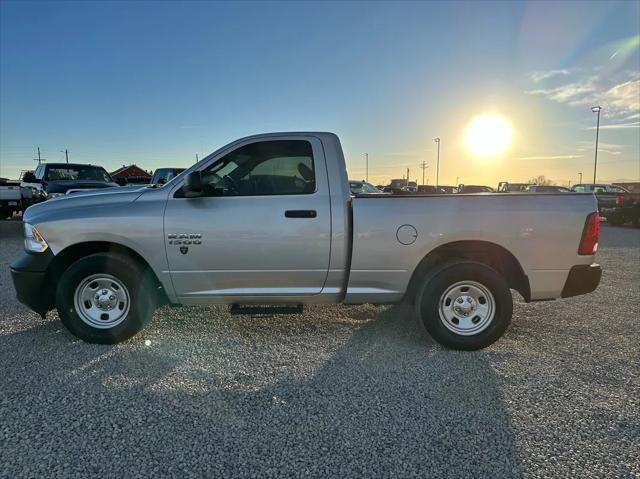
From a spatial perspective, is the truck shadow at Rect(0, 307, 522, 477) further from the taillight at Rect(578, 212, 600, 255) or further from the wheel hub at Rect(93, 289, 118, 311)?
the taillight at Rect(578, 212, 600, 255)

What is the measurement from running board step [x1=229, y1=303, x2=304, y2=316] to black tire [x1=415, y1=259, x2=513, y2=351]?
114cm

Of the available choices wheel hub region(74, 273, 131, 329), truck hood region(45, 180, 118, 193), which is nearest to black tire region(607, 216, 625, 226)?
truck hood region(45, 180, 118, 193)

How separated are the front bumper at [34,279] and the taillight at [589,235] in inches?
191

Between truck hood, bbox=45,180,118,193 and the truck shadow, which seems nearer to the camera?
the truck shadow

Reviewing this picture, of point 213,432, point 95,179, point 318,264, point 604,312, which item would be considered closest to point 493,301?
point 318,264

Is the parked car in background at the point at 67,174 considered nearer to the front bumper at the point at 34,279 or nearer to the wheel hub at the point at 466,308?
the front bumper at the point at 34,279

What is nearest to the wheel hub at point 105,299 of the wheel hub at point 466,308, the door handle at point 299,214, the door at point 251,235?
the door at point 251,235

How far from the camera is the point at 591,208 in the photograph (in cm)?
378

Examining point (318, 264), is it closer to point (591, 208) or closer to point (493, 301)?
point (493, 301)

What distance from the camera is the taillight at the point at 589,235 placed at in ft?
12.3

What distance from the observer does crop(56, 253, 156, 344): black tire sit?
3830 mm

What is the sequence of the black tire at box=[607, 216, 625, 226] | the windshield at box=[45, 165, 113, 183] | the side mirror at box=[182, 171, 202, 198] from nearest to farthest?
the side mirror at box=[182, 171, 202, 198] < the windshield at box=[45, 165, 113, 183] < the black tire at box=[607, 216, 625, 226]

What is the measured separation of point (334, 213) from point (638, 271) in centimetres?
707

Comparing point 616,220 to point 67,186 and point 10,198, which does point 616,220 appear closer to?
point 67,186
